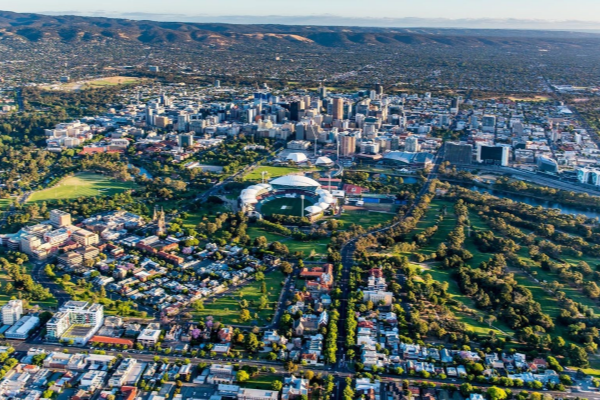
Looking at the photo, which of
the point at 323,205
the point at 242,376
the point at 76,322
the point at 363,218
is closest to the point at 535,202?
the point at 363,218

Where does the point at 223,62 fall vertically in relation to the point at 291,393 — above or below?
above

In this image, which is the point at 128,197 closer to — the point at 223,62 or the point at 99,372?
the point at 99,372

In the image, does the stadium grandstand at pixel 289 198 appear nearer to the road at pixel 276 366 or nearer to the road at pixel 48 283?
the road at pixel 48 283

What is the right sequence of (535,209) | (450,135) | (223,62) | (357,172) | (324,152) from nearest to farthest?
(535,209) → (357,172) → (324,152) → (450,135) → (223,62)

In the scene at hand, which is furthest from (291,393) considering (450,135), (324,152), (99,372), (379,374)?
(450,135)

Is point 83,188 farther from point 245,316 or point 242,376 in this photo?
point 242,376

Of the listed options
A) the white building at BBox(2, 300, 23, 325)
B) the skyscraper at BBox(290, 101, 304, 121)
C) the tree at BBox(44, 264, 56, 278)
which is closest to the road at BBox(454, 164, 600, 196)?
the skyscraper at BBox(290, 101, 304, 121)
